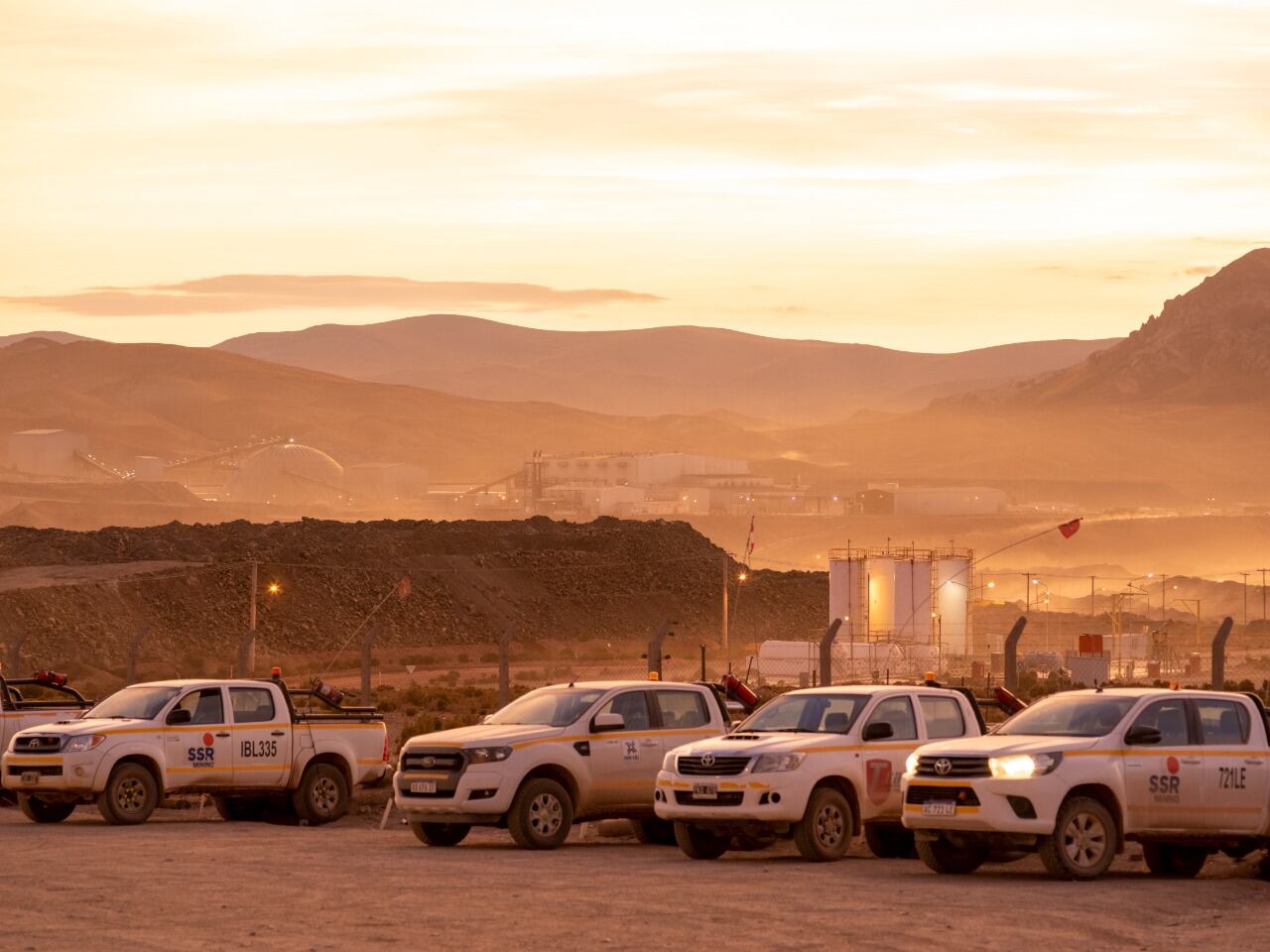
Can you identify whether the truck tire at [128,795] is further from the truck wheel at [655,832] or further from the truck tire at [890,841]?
the truck tire at [890,841]

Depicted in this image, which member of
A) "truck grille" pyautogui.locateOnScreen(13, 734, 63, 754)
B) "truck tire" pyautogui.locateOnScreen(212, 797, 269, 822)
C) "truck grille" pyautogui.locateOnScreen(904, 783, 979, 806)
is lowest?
"truck tire" pyautogui.locateOnScreen(212, 797, 269, 822)

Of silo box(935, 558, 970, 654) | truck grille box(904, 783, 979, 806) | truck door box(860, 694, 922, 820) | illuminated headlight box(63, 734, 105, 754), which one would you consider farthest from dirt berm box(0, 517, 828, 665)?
truck grille box(904, 783, 979, 806)

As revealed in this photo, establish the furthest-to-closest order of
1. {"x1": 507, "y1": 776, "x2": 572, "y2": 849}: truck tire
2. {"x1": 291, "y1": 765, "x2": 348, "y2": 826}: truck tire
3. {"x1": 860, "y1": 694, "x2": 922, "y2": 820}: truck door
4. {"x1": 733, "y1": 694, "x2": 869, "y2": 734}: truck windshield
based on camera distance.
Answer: {"x1": 291, "y1": 765, "x2": 348, "y2": 826}: truck tire → {"x1": 507, "y1": 776, "x2": 572, "y2": 849}: truck tire → {"x1": 733, "y1": 694, "x2": 869, "y2": 734}: truck windshield → {"x1": 860, "y1": 694, "x2": 922, "y2": 820}: truck door

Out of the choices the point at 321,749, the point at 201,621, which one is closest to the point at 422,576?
the point at 201,621

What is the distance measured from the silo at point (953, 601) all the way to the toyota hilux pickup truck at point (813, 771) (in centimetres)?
5463

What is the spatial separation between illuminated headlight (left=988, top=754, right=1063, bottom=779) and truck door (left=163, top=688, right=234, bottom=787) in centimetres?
994

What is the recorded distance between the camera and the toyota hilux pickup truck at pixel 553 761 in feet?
68.2

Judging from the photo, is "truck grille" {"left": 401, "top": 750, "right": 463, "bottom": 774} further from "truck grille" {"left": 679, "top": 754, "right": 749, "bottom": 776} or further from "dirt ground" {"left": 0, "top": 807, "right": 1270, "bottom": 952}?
"truck grille" {"left": 679, "top": 754, "right": 749, "bottom": 776}

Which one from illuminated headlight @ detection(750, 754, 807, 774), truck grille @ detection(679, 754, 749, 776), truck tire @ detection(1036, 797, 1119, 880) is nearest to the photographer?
truck tire @ detection(1036, 797, 1119, 880)

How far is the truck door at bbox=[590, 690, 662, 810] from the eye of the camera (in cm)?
2142

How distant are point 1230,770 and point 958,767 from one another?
2.77 meters

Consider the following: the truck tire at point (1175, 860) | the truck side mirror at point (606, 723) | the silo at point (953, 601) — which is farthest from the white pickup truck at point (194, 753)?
the silo at point (953, 601)

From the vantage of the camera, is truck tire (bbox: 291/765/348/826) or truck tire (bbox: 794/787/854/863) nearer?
truck tire (bbox: 794/787/854/863)

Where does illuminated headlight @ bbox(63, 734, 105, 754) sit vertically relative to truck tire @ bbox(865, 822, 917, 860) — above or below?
above
